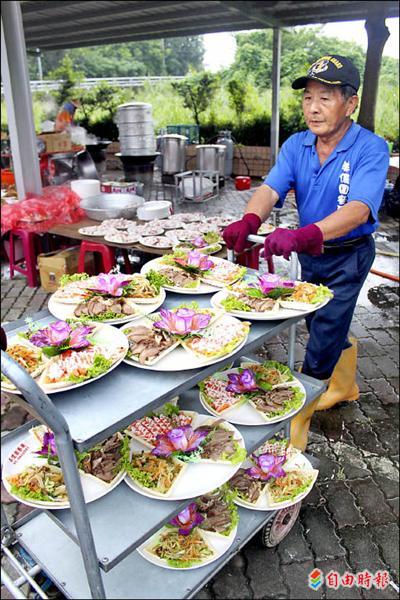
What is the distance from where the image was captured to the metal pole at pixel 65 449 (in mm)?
1126

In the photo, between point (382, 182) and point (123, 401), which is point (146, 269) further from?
point (382, 182)

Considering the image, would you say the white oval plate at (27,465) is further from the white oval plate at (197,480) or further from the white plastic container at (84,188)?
the white plastic container at (84,188)

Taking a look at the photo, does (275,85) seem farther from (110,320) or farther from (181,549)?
(181,549)

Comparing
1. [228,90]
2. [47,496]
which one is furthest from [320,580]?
[228,90]

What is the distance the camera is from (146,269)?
2.61 meters

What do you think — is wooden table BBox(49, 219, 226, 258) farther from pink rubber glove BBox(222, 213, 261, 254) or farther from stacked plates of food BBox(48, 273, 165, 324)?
stacked plates of food BBox(48, 273, 165, 324)

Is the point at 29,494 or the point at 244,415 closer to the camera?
the point at 29,494

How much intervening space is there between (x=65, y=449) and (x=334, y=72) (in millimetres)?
2193

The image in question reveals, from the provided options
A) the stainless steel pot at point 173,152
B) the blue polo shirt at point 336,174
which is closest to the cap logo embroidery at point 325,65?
the blue polo shirt at point 336,174

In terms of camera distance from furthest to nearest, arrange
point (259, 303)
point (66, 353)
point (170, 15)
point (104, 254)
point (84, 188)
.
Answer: point (170, 15), point (84, 188), point (104, 254), point (259, 303), point (66, 353)

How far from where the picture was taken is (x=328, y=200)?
281 cm

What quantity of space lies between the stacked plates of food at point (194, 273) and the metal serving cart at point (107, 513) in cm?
6

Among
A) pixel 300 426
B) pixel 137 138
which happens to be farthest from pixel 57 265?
pixel 137 138

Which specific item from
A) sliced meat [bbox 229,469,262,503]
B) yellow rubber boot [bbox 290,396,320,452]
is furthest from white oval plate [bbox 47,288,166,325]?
yellow rubber boot [bbox 290,396,320,452]
